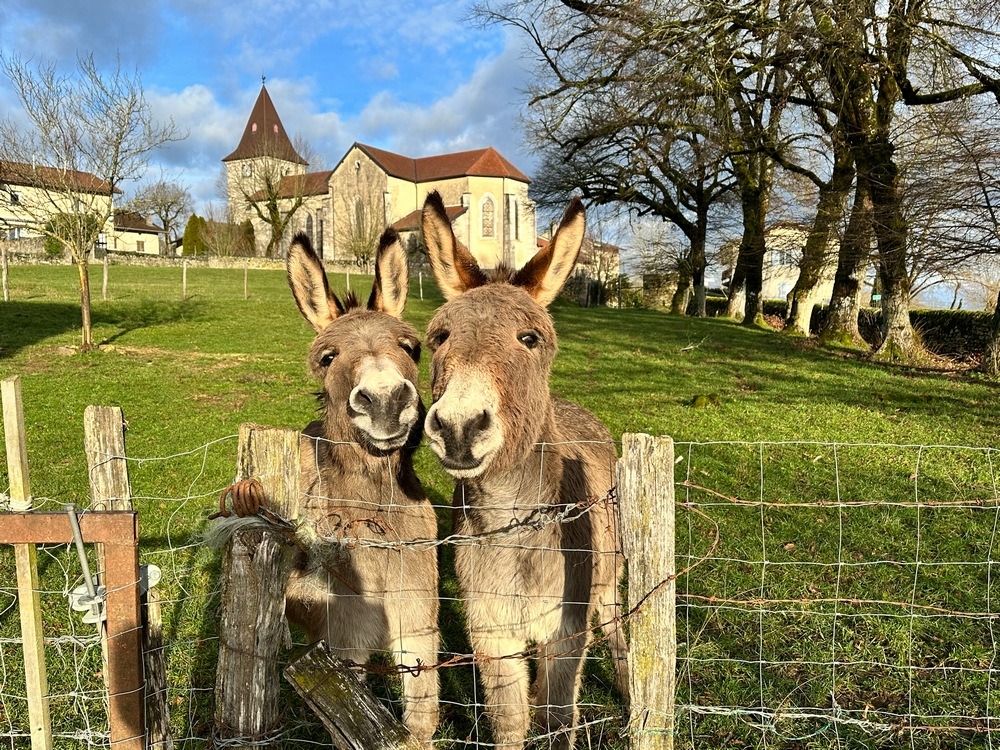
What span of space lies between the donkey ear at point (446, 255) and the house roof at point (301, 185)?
55496 mm

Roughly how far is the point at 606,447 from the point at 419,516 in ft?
4.88

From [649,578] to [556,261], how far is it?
5.54 ft

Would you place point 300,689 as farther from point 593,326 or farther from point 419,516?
point 593,326

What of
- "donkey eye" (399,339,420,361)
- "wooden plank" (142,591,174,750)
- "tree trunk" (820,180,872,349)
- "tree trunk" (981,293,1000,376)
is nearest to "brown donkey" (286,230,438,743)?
"donkey eye" (399,339,420,361)

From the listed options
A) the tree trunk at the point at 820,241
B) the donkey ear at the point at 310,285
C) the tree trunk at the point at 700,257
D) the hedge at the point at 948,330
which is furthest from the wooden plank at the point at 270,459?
the tree trunk at the point at 700,257

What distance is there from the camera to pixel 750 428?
9.57 m

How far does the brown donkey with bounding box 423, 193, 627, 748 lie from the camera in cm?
256

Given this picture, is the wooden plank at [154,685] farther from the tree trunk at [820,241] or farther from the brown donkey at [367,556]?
the tree trunk at [820,241]

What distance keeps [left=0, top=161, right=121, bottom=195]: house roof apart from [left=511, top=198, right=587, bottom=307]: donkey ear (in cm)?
1554

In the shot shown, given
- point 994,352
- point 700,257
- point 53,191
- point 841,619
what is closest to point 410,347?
point 841,619

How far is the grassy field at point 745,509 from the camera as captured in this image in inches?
136

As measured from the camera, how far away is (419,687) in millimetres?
3133

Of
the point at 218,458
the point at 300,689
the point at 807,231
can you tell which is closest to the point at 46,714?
the point at 300,689

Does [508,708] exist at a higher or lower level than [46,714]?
lower
